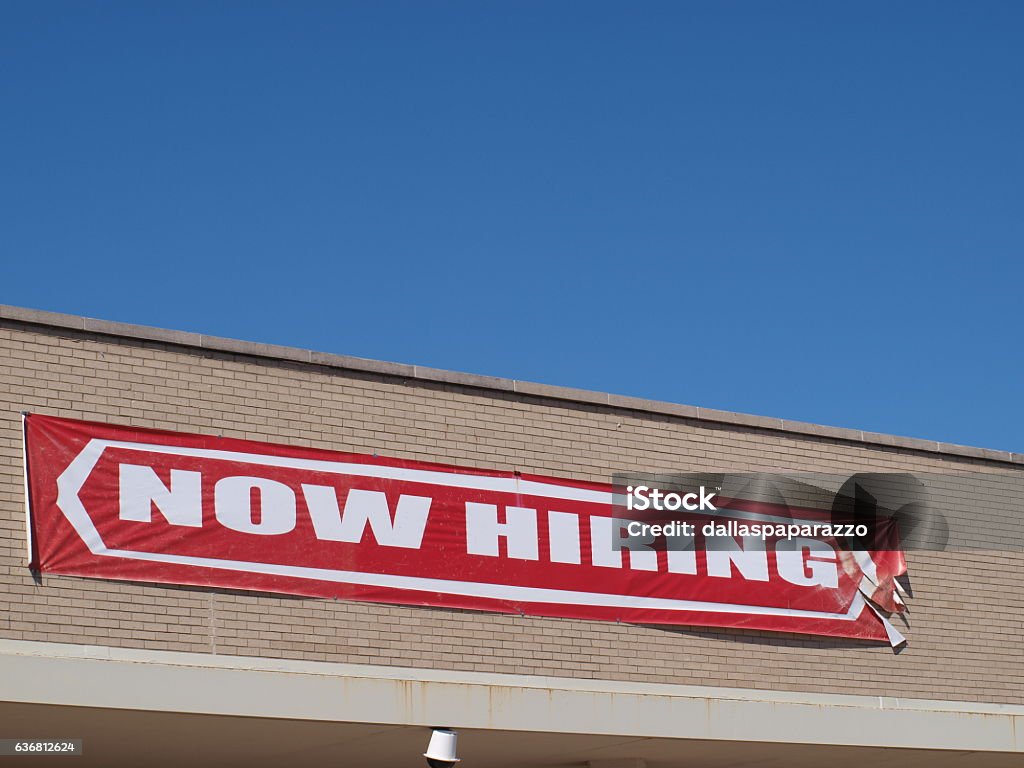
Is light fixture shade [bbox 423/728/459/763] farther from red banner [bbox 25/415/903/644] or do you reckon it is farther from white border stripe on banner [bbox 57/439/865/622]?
white border stripe on banner [bbox 57/439/865/622]

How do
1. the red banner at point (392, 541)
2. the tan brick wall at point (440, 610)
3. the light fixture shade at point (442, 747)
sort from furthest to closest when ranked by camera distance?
1. the red banner at point (392, 541)
2. the tan brick wall at point (440, 610)
3. the light fixture shade at point (442, 747)

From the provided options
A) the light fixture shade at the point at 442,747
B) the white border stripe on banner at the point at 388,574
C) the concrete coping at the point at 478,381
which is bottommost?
the light fixture shade at the point at 442,747

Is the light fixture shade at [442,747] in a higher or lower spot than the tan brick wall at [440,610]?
lower

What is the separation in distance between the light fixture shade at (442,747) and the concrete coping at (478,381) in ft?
11.3

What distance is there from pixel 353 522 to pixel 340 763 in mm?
2341

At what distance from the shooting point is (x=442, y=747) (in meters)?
12.1

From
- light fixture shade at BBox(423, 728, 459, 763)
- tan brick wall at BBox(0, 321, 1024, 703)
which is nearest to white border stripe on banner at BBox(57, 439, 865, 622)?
tan brick wall at BBox(0, 321, 1024, 703)

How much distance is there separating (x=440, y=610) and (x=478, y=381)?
86.5 inches

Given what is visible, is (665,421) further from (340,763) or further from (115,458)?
(115,458)

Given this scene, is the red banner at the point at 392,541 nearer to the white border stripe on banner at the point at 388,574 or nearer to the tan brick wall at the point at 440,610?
the white border stripe on banner at the point at 388,574

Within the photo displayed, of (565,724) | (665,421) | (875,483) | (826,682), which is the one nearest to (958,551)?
(875,483)

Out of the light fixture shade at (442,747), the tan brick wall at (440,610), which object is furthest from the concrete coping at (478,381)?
the light fixture shade at (442,747)

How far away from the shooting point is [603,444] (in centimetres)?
1493

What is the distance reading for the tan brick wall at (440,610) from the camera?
12172 millimetres
